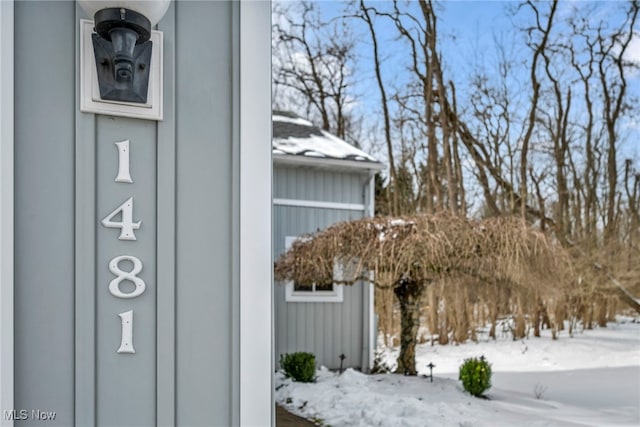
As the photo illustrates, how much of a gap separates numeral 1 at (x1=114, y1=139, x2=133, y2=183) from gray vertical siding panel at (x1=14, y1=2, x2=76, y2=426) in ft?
0.33

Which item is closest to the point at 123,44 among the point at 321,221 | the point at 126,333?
the point at 126,333

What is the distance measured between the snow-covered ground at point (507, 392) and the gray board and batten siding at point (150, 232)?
324 cm

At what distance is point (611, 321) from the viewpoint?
30.2ft

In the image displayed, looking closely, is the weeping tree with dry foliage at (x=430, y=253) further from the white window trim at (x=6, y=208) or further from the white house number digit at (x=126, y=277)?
the white window trim at (x=6, y=208)

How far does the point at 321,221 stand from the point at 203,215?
217 inches

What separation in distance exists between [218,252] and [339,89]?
35.6 ft

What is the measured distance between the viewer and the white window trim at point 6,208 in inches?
47.6

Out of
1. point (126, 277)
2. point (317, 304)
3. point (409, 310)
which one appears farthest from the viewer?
point (317, 304)

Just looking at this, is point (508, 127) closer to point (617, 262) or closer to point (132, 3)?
point (617, 262)

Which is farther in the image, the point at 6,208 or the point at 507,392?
the point at 507,392

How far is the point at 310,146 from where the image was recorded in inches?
280

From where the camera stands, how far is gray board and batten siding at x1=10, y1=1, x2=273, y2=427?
1.27 m

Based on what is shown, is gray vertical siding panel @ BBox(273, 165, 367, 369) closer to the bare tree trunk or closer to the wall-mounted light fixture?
the bare tree trunk

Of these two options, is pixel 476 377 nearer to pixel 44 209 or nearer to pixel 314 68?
pixel 44 209
